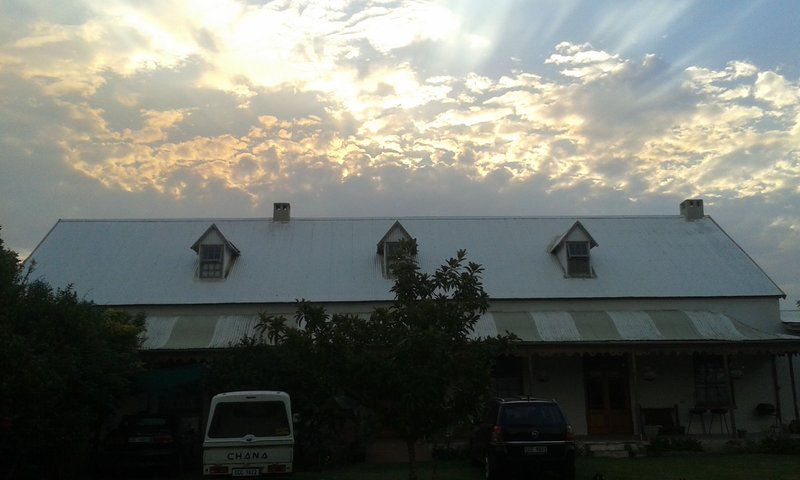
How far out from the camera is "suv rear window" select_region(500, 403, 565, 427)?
50.6ft

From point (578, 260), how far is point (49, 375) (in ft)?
65.2

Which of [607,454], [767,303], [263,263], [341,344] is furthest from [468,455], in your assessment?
[767,303]

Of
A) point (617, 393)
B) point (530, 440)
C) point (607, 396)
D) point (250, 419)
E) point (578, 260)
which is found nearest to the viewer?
point (250, 419)

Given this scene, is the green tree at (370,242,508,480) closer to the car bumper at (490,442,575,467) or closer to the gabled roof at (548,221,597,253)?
the car bumper at (490,442,575,467)

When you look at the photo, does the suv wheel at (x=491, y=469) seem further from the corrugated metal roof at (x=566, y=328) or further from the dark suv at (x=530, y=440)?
the corrugated metal roof at (x=566, y=328)

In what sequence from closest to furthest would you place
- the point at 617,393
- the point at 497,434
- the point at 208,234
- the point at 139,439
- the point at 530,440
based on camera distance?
the point at 530,440 < the point at 497,434 < the point at 139,439 < the point at 617,393 < the point at 208,234

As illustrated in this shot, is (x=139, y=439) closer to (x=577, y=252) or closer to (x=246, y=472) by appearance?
(x=246, y=472)

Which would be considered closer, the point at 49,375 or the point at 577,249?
the point at 49,375

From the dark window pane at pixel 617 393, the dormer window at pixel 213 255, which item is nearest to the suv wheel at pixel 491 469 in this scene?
A: the dark window pane at pixel 617 393

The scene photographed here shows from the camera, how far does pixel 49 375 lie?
14.1 meters

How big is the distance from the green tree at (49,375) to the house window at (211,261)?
8865mm

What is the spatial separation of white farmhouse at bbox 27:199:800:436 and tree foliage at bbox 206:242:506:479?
11.3 meters

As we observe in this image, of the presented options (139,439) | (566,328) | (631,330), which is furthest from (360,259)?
(139,439)

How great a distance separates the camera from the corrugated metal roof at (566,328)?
24031 millimetres
